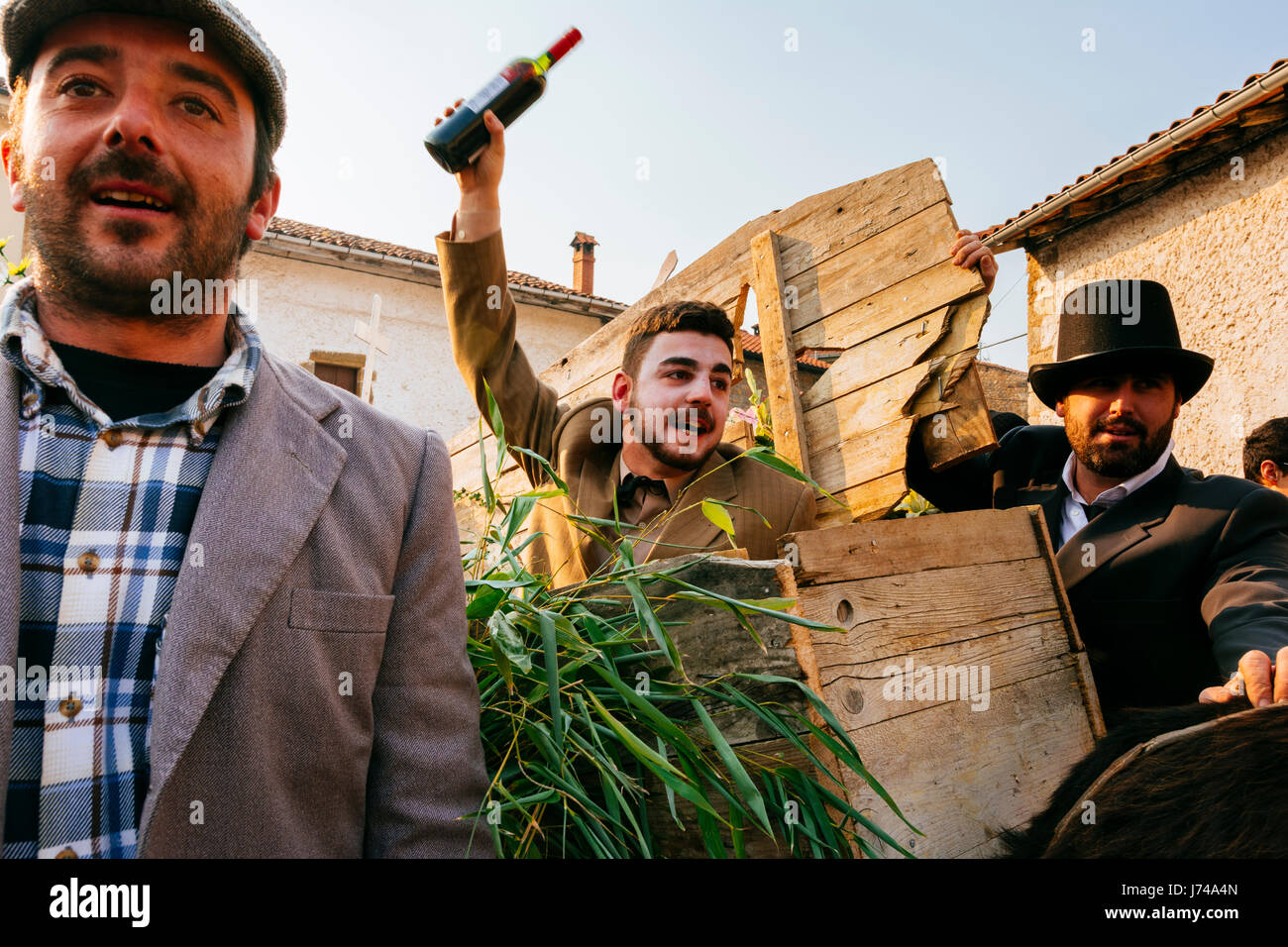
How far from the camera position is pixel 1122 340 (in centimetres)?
263

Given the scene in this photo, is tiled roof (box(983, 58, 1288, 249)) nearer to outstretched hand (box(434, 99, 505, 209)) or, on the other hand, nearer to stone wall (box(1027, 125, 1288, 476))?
stone wall (box(1027, 125, 1288, 476))

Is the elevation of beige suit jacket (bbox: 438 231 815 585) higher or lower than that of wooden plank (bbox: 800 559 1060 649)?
higher

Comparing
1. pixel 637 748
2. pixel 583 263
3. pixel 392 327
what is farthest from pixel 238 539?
pixel 583 263

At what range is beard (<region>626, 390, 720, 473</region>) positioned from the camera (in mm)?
2529

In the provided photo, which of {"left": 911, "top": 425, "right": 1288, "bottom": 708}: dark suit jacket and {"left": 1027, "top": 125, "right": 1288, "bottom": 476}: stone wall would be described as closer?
{"left": 911, "top": 425, "right": 1288, "bottom": 708}: dark suit jacket

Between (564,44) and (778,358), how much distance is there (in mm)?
1270

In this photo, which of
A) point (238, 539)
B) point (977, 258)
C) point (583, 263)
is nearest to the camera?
point (238, 539)

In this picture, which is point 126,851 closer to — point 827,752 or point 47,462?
point 47,462

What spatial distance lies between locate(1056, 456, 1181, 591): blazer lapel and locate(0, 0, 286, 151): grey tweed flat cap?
7.60 ft

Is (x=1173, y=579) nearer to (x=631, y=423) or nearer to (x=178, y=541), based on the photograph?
(x=631, y=423)

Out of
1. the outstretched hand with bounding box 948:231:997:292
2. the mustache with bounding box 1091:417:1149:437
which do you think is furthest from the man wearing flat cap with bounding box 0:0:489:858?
the mustache with bounding box 1091:417:1149:437

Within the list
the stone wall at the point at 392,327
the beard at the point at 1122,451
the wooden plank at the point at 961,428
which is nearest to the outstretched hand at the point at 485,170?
the wooden plank at the point at 961,428

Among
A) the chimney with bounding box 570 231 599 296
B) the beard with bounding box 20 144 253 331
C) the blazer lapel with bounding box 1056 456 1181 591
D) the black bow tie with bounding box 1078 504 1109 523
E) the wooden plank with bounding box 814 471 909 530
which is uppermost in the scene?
the chimney with bounding box 570 231 599 296
